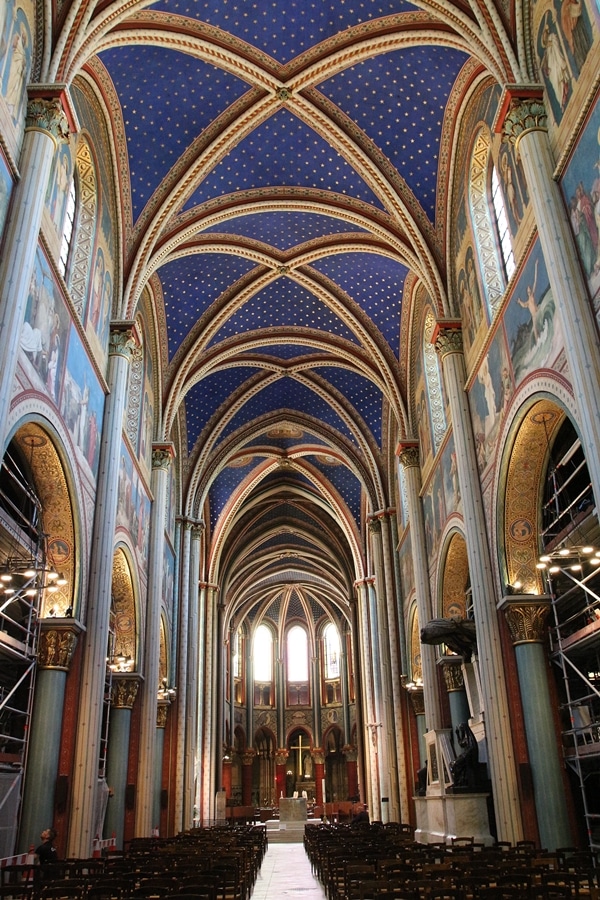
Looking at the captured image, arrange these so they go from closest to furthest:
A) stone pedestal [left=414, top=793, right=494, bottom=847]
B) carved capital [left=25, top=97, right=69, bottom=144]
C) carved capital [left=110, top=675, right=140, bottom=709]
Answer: carved capital [left=25, top=97, right=69, bottom=144] < stone pedestal [left=414, top=793, right=494, bottom=847] < carved capital [left=110, top=675, right=140, bottom=709]

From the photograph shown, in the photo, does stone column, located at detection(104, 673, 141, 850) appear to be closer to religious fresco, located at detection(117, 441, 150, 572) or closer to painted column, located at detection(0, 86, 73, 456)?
religious fresco, located at detection(117, 441, 150, 572)

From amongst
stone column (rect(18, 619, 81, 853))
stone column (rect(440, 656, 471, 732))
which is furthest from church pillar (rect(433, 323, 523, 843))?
stone column (rect(18, 619, 81, 853))

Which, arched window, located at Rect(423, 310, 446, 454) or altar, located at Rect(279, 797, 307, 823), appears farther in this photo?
altar, located at Rect(279, 797, 307, 823)

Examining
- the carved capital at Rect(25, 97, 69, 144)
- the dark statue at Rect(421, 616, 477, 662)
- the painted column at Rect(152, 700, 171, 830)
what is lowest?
the painted column at Rect(152, 700, 171, 830)

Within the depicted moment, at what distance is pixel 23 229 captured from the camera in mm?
10984

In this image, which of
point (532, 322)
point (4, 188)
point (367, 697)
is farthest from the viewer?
point (367, 697)

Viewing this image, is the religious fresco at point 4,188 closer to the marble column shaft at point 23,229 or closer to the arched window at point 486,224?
the marble column shaft at point 23,229

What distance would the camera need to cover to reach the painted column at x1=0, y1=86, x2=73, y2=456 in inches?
400

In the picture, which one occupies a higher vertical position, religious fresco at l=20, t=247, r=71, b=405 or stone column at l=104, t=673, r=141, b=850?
religious fresco at l=20, t=247, r=71, b=405

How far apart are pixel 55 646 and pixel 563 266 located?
10247mm

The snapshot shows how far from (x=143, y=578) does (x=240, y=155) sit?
10932 mm

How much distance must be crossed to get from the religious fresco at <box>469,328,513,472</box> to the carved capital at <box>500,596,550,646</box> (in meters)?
2.94

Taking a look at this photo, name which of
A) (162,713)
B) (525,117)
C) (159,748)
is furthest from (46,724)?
(525,117)

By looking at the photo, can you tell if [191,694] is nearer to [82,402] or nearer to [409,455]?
[409,455]
